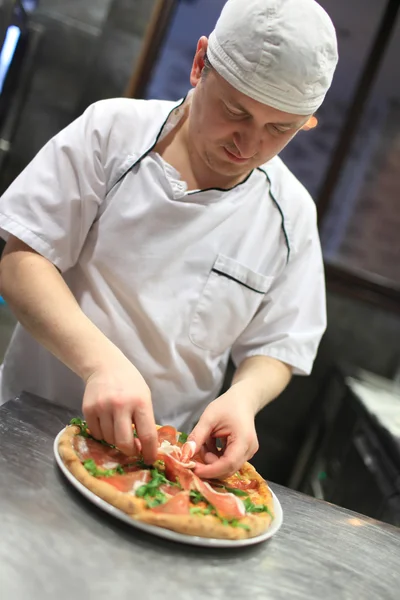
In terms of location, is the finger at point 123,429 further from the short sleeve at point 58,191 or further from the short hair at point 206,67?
the short hair at point 206,67

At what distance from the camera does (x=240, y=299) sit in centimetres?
121

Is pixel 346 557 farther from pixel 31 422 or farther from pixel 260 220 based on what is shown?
pixel 260 220

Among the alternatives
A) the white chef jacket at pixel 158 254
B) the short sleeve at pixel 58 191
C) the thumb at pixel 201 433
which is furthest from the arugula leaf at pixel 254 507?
the short sleeve at pixel 58 191

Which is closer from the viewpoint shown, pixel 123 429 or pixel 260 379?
pixel 123 429

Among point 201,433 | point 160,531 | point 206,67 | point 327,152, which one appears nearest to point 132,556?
point 160,531

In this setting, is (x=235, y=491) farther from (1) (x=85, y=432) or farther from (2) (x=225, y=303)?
(2) (x=225, y=303)

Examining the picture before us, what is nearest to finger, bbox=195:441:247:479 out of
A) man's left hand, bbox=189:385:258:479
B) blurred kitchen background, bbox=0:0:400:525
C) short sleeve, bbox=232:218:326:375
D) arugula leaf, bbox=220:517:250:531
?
man's left hand, bbox=189:385:258:479

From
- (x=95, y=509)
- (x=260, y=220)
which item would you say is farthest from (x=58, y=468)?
(x=260, y=220)

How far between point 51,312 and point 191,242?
34 centimetres

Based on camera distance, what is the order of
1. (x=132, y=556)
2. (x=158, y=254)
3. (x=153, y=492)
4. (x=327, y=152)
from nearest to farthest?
(x=132, y=556)
(x=153, y=492)
(x=158, y=254)
(x=327, y=152)

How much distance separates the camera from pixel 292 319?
1266 millimetres

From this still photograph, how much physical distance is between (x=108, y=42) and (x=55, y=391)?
1801 millimetres

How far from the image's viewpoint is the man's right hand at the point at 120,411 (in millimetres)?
827

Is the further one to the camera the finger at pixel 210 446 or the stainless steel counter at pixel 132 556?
the finger at pixel 210 446
